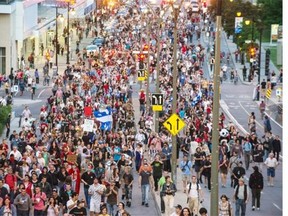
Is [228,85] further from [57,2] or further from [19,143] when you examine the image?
[19,143]

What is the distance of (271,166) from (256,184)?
473 centimetres

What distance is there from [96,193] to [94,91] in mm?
33923

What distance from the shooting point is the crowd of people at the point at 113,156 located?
93.7ft

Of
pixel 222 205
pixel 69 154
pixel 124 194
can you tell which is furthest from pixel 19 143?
pixel 222 205

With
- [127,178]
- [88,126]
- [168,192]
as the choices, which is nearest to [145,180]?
[127,178]

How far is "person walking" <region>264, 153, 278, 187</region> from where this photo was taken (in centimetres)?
3603

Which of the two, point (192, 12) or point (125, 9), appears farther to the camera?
point (125, 9)

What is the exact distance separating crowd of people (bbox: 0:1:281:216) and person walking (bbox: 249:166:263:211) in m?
0.03

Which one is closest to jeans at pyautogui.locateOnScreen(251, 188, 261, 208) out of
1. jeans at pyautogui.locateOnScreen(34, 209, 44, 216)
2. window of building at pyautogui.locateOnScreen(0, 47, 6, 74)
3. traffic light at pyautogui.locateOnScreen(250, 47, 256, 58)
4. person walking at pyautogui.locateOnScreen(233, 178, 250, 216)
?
person walking at pyautogui.locateOnScreen(233, 178, 250, 216)

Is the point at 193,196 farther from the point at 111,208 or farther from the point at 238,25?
the point at 238,25

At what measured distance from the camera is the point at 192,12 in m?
135

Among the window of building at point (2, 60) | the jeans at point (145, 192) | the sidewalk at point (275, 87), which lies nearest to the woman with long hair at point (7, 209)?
the jeans at point (145, 192)

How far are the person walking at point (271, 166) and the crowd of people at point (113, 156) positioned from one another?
32 millimetres

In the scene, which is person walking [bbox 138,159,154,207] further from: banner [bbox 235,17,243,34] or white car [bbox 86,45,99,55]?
banner [bbox 235,17,243,34]
